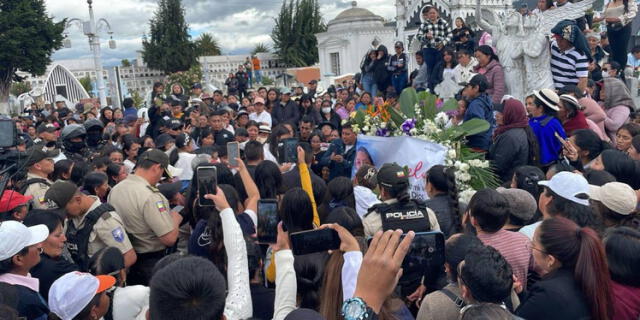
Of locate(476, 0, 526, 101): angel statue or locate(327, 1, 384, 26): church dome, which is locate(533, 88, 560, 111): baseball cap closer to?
locate(476, 0, 526, 101): angel statue

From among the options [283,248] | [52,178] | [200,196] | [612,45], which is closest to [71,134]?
[52,178]

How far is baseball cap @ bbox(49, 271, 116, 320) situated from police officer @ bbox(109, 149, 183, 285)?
141 centimetres

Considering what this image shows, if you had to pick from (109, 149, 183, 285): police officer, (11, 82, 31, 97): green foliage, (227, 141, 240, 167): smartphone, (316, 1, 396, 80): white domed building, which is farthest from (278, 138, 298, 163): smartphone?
(11, 82, 31, 97): green foliage

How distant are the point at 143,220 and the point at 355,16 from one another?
2899 cm

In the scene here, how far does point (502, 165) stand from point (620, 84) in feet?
10.5

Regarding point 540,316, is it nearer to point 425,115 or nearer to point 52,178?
point 425,115

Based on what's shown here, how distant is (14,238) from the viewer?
124 inches

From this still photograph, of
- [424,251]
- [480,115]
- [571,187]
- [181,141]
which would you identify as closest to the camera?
[424,251]

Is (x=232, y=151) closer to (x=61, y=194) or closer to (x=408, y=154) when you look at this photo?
(x=61, y=194)

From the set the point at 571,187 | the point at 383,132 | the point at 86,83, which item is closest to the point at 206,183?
the point at 571,187

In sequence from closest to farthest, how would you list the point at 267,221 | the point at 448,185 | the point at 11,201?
the point at 267,221, the point at 448,185, the point at 11,201

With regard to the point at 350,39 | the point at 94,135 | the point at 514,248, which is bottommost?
the point at 514,248

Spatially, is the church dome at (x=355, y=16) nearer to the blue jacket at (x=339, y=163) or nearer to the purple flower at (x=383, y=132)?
the blue jacket at (x=339, y=163)

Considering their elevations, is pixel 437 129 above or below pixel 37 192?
above
